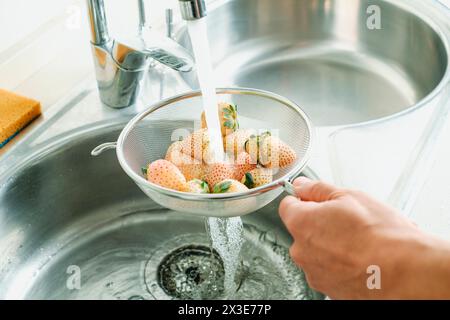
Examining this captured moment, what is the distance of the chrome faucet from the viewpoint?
3.08 ft

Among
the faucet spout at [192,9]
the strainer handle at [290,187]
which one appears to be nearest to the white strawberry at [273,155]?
the strainer handle at [290,187]

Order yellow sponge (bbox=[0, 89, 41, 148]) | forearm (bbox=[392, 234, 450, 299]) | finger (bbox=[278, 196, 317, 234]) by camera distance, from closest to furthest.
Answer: forearm (bbox=[392, 234, 450, 299]), finger (bbox=[278, 196, 317, 234]), yellow sponge (bbox=[0, 89, 41, 148])

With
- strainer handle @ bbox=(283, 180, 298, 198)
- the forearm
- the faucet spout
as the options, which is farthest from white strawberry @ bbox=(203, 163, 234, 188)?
the forearm

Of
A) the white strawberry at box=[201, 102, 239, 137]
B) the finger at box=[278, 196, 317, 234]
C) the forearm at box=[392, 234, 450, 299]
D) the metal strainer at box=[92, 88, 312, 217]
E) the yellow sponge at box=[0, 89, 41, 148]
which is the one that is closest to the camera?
the forearm at box=[392, 234, 450, 299]

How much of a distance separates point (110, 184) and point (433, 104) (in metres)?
0.60

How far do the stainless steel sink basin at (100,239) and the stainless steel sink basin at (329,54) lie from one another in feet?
1.41

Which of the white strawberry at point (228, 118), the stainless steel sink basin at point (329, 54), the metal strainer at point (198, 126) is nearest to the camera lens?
the metal strainer at point (198, 126)

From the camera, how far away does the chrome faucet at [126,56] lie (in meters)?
0.94

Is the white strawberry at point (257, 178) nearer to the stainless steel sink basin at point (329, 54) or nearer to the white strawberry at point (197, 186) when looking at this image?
the white strawberry at point (197, 186)

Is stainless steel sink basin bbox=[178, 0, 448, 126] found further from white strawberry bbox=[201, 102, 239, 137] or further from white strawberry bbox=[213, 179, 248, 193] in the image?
white strawberry bbox=[213, 179, 248, 193]

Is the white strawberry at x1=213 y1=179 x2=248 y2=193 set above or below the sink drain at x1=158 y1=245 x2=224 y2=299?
above

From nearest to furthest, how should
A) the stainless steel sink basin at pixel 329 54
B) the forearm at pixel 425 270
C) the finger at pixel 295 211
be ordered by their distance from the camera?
1. the forearm at pixel 425 270
2. the finger at pixel 295 211
3. the stainless steel sink basin at pixel 329 54

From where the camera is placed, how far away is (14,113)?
102 centimetres

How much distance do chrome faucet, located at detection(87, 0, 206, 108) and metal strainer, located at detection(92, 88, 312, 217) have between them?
8cm
